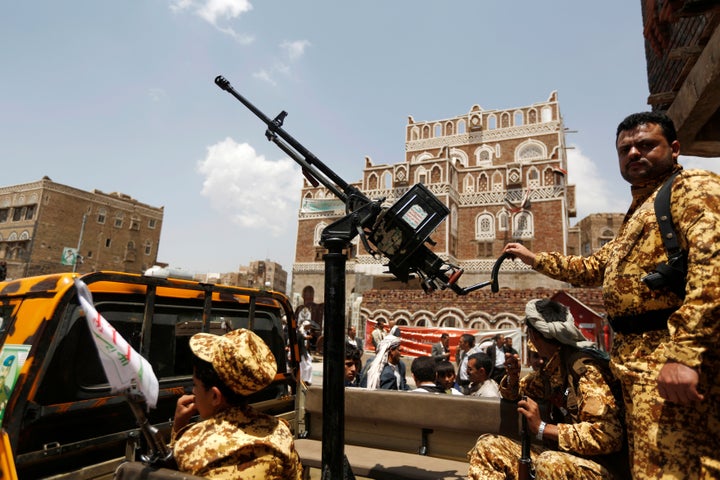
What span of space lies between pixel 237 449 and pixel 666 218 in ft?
6.90

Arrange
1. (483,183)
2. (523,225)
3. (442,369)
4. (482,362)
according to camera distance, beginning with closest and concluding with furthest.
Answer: (442,369), (482,362), (523,225), (483,183)

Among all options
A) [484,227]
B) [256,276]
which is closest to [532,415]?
[484,227]

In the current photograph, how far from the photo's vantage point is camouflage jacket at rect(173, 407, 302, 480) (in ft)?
5.63

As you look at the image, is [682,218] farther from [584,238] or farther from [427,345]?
[584,238]

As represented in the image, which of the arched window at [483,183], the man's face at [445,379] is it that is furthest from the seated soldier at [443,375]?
the arched window at [483,183]

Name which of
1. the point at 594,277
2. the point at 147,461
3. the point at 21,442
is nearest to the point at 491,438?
the point at 594,277

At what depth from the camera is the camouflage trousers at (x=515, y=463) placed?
6.23 ft

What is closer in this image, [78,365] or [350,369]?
[78,365]

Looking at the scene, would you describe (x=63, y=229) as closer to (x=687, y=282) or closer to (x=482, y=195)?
(x=482, y=195)

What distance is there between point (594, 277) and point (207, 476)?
91.8 inches

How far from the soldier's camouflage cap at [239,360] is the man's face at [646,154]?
200 centimetres

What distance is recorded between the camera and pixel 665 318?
177 centimetres

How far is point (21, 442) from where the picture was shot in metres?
2.00

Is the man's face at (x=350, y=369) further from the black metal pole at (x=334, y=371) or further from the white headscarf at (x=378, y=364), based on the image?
the black metal pole at (x=334, y=371)
